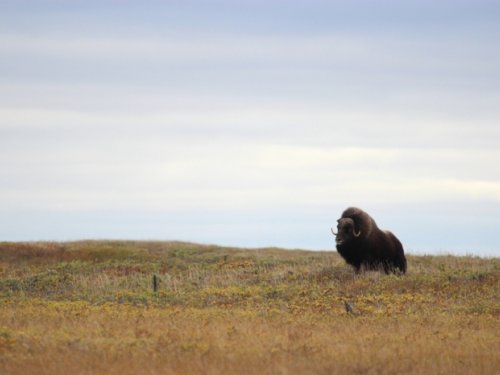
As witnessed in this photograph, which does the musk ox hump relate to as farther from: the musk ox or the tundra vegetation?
the tundra vegetation

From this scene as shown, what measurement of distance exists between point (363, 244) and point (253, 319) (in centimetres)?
1196

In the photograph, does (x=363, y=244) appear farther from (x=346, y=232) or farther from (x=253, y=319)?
(x=253, y=319)

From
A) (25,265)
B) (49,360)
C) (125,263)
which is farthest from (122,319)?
(25,265)

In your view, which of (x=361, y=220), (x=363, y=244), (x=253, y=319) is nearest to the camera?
(x=253, y=319)

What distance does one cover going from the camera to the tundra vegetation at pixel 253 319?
1404cm

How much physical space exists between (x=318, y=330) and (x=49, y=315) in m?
6.04

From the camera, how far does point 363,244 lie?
104ft

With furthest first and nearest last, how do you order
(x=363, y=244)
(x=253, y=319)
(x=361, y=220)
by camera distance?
(x=361, y=220) < (x=363, y=244) < (x=253, y=319)

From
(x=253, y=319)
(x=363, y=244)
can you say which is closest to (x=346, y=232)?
(x=363, y=244)

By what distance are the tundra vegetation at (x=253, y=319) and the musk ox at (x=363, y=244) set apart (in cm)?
68

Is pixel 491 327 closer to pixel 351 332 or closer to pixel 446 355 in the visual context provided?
pixel 351 332

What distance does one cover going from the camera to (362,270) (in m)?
31.4

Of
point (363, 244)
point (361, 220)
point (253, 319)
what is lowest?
point (253, 319)

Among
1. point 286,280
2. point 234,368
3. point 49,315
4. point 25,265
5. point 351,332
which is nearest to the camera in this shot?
point 234,368
